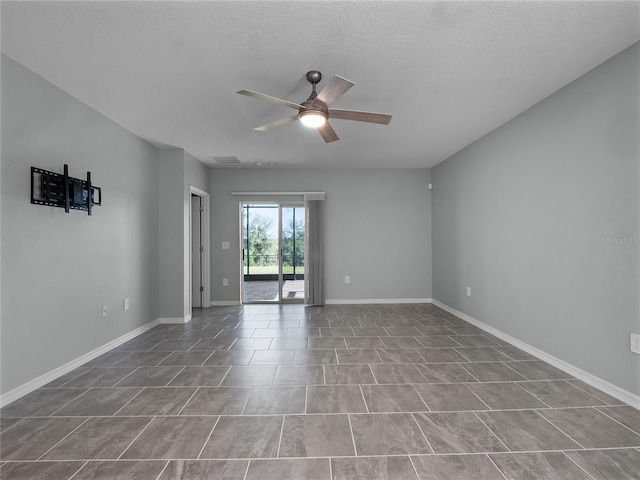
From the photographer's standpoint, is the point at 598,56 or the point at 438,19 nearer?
the point at 438,19

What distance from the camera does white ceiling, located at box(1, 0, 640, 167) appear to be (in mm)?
1887

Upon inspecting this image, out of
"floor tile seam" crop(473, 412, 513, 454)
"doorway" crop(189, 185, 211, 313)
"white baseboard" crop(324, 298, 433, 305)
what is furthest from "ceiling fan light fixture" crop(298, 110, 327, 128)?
"white baseboard" crop(324, 298, 433, 305)

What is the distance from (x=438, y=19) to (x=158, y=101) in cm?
259

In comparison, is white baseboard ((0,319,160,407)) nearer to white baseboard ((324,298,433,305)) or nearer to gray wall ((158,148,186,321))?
gray wall ((158,148,186,321))

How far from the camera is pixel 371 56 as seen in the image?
91.9 inches

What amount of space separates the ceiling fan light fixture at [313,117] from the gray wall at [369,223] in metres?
3.38

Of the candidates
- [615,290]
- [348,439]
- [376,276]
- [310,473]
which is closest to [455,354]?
[615,290]

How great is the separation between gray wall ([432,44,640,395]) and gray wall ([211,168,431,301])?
1.69 m

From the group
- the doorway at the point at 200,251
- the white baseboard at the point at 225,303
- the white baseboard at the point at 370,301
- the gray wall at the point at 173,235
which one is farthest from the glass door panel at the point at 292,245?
the gray wall at the point at 173,235

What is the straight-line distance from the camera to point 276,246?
643 cm

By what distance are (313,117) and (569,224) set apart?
2470mm

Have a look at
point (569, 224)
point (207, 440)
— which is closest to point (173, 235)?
point (207, 440)

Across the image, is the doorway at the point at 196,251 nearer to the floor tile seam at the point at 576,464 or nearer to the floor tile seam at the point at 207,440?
the floor tile seam at the point at 207,440

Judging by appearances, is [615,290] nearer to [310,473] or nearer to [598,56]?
[598,56]
